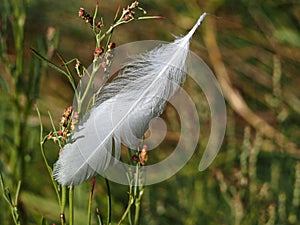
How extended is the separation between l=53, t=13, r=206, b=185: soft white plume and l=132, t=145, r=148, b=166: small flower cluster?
1 centimetres

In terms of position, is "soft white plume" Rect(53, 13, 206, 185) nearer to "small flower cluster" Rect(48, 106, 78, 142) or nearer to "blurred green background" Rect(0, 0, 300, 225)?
"small flower cluster" Rect(48, 106, 78, 142)

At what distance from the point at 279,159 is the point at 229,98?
299 mm

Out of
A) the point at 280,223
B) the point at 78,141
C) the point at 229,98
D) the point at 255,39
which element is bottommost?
the point at 280,223

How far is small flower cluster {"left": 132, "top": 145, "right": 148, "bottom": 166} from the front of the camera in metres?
0.65

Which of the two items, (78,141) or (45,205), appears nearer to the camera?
(78,141)

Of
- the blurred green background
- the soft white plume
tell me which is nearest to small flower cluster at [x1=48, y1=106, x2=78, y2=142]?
the soft white plume

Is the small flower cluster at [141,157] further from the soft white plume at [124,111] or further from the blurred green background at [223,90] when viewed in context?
the blurred green background at [223,90]

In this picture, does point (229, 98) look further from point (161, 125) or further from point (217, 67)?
point (161, 125)

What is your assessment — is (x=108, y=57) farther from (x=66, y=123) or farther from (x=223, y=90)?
(x=223, y=90)

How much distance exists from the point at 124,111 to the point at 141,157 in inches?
1.7

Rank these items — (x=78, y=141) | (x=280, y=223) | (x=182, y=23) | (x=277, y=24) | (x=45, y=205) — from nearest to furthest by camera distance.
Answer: (x=78, y=141) → (x=280, y=223) → (x=45, y=205) → (x=277, y=24) → (x=182, y=23)

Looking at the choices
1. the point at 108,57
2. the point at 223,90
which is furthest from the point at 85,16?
the point at 223,90

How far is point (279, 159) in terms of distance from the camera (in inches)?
67.0

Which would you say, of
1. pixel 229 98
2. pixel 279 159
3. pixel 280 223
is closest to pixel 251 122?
pixel 229 98
